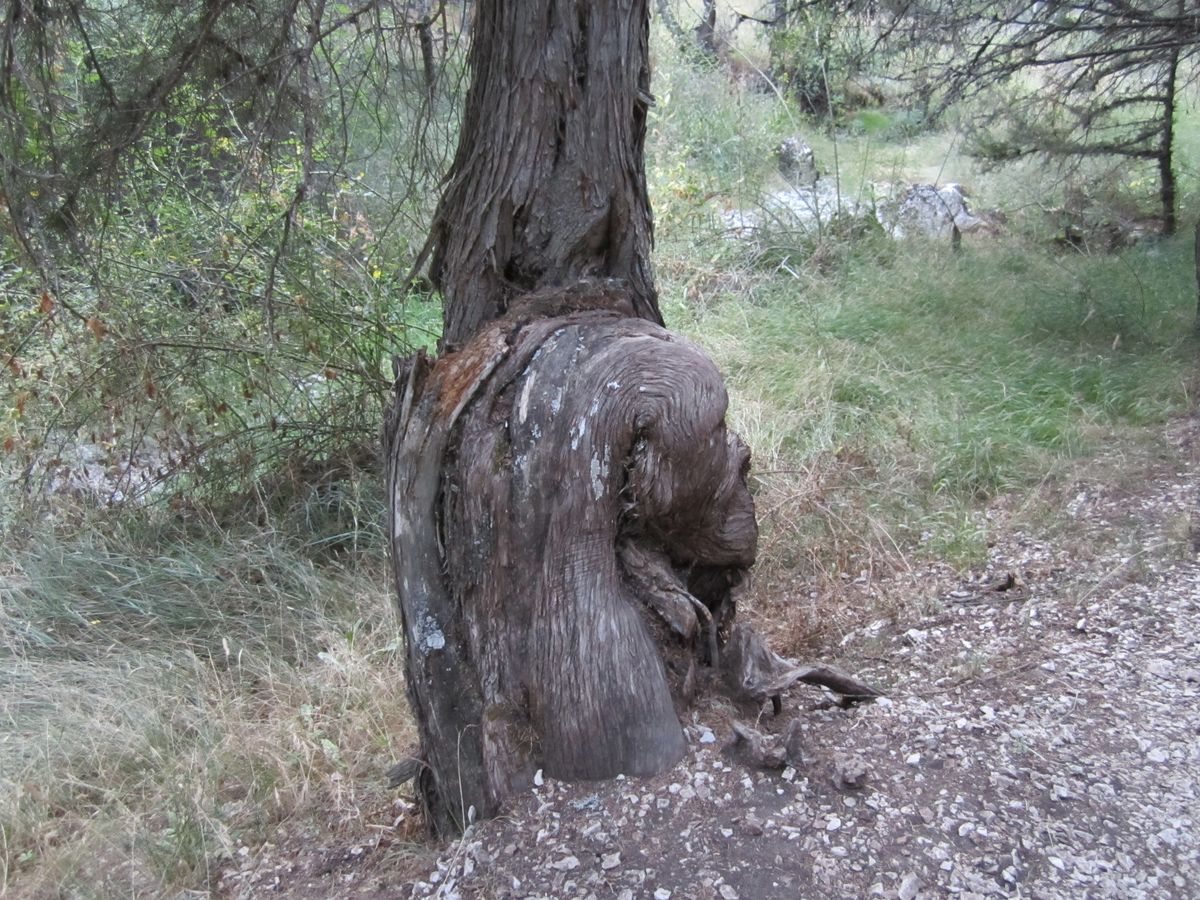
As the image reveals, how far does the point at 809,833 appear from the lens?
205 centimetres

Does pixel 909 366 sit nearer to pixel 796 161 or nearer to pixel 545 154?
pixel 545 154

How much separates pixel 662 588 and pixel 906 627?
1308mm

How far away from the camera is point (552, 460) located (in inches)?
90.4

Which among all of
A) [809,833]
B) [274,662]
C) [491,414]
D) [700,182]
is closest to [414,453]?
[491,414]

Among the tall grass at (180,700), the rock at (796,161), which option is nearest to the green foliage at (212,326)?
the tall grass at (180,700)

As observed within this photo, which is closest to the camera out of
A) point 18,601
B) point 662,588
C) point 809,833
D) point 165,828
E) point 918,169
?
point 809,833

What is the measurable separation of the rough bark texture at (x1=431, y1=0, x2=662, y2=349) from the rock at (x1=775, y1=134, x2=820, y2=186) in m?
7.52

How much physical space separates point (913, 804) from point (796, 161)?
866cm

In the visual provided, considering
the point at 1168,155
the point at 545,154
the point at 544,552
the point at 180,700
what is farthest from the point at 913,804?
the point at 1168,155

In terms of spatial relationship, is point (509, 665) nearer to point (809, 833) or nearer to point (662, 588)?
point (662, 588)

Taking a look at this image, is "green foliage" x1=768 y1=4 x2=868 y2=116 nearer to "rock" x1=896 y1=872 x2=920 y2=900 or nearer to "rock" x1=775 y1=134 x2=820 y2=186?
"rock" x1=775 y1=134 x2=820 y2=186

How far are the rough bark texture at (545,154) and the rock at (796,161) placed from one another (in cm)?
752

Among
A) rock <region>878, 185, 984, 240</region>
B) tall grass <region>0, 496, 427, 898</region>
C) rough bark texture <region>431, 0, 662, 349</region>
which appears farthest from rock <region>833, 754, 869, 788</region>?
rock <region>878, 185, 984, 240</region>

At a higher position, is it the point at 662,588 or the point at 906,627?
the point at 662,588
